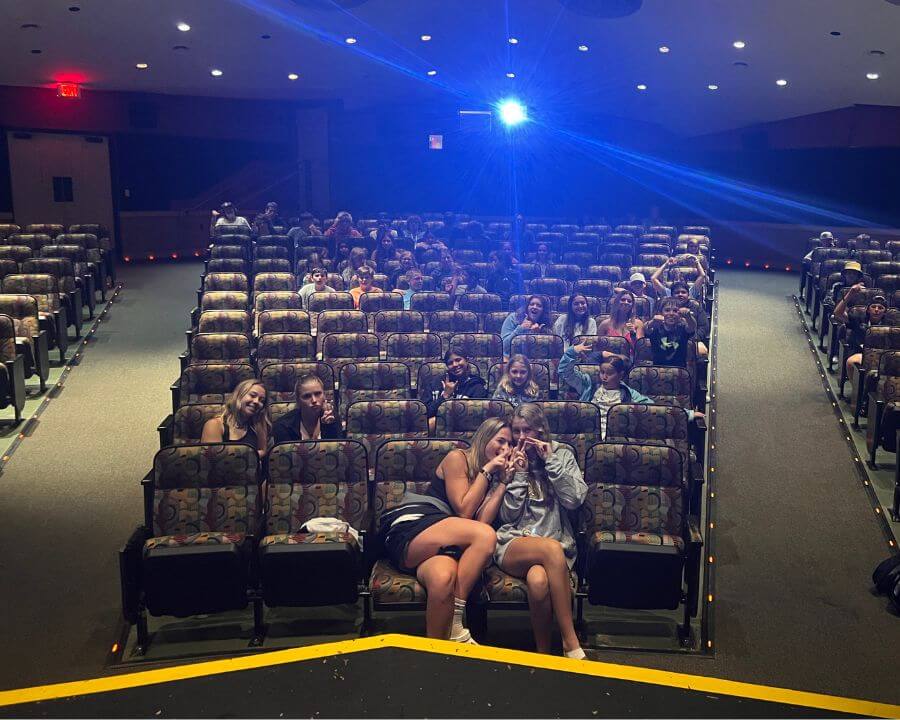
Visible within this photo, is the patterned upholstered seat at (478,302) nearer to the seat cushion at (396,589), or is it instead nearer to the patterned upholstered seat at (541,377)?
the patterned upholstered seat at (541,377)

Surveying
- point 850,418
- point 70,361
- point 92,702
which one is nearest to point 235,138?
point 70,361

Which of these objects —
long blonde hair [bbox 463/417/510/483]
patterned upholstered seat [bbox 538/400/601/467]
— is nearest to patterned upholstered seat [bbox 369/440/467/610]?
long blonde hair [bbox 463/417/510/483]

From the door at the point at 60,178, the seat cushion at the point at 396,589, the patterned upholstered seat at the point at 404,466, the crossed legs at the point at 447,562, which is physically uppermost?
the door at the point at 60,178

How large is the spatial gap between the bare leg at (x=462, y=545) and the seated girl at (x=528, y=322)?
3556 millimetres

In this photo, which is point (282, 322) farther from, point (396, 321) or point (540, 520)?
point (540, 520)

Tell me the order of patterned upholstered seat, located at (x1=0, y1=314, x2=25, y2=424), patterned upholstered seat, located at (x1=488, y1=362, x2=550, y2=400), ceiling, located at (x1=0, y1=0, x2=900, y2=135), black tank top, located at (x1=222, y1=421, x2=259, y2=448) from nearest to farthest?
1. black tank top, located at (x1=222, y1=421, x2=259, y2=448)
2. patterned upholstered seat, located at (x1=488, y1=362, x2=550, y2=400)
3. patterned upholstered seat, located at (x1=0, y1=314, x2=25, y2=424)
4. ceiling, located at (x1=0, y1=0, x2=900, y2=135)

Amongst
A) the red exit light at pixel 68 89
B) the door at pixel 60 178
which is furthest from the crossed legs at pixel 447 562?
the door at pixel 60 178

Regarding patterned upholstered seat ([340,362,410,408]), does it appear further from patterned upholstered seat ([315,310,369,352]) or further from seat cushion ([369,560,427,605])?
seat cushion ([369,560,427,605])

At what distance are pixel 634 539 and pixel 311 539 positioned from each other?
1513 mm

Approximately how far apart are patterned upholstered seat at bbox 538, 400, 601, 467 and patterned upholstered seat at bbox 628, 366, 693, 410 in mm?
931

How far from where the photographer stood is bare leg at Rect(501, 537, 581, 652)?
14.2 feet

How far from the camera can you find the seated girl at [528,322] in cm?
820

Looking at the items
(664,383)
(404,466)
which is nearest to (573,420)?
(664,383)

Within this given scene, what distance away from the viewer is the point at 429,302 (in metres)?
9.65
